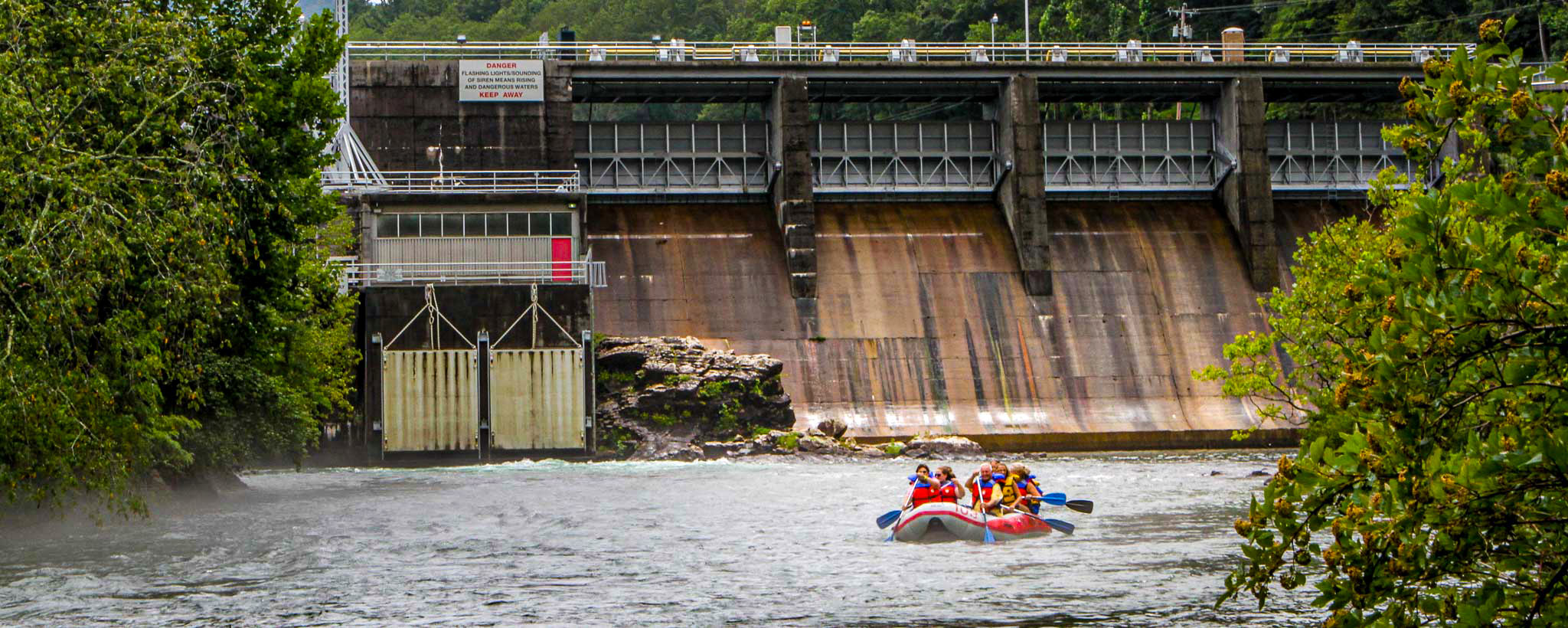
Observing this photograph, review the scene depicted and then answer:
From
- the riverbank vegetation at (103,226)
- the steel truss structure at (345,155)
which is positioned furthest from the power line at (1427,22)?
the riverbank vegetation at (103,226)

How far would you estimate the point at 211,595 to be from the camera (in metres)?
20.7

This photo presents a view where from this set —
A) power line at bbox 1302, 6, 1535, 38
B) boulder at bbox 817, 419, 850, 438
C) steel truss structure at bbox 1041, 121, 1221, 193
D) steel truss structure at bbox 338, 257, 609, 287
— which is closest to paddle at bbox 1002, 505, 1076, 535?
boulder at bbox 817, 419, 850, 438

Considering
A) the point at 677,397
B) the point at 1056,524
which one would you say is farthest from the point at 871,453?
the point at 1056,524

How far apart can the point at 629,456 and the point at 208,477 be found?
1660cm

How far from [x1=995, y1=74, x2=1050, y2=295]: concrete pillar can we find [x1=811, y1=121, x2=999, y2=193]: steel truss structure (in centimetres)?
274

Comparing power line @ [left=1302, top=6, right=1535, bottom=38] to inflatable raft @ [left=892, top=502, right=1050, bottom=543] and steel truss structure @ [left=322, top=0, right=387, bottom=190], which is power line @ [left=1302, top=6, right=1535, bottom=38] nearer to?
steel truss structure @ [left=322, top=0, right=387, bottom=190]

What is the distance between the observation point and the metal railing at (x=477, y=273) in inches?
2026

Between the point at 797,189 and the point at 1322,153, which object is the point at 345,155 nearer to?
the point at 797,189

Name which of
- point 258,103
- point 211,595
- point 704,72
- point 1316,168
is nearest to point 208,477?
point 258,103

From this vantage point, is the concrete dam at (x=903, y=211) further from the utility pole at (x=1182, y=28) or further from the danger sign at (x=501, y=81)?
the utility pole at (x=1182, y=28)

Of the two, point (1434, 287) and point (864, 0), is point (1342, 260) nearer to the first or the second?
point (1434, 287)

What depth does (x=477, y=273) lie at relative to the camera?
52.5 m

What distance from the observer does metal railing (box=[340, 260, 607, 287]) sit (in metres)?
51.5

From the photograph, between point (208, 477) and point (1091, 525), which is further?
point (208, 477)
